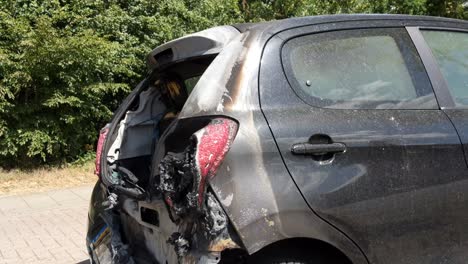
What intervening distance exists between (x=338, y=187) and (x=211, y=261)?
2.22ft

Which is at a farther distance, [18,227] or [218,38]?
[18,227]

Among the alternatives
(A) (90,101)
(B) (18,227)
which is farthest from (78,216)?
(A) (90,101)

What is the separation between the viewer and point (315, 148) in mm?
2455

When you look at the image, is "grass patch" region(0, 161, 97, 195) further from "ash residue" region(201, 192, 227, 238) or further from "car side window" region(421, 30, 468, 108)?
"car side window" region(421, 30, 468, 108)

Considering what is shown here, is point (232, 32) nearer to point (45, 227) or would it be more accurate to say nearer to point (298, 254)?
point (298, 254)

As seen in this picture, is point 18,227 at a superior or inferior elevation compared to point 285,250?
inferior

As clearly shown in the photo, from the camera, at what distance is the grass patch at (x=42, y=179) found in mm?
8180

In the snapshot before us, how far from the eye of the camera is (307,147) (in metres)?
2.45

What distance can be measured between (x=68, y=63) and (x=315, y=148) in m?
6.73

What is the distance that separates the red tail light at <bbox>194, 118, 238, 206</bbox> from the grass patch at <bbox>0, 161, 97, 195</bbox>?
6511mm

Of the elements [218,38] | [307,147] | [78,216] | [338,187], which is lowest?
[78,216]

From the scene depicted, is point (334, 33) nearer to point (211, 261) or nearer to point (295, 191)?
point (295, 191)

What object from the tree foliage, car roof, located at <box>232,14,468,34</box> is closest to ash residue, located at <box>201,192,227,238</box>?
car roof, located at <box>232,14,468,34</box>

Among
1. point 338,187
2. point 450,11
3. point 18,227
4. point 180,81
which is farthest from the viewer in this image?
point 450,11
